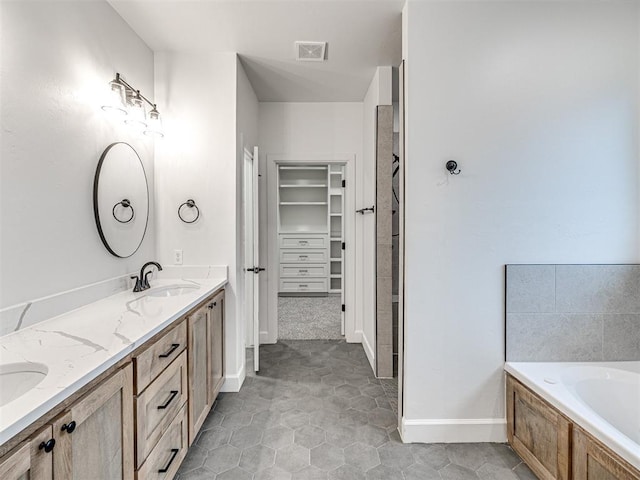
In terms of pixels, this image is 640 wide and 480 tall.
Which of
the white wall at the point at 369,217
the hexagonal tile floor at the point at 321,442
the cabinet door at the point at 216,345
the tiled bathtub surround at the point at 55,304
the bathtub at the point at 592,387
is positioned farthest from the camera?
the white wall at the point at 369,217

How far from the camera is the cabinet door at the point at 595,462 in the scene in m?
1.22

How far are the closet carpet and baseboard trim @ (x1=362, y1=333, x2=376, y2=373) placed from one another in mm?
444

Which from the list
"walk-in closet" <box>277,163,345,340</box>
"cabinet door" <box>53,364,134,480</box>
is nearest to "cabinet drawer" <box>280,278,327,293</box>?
"walk-in closet" <box>277,163,345,340</box>

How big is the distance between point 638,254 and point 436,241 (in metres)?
1.22

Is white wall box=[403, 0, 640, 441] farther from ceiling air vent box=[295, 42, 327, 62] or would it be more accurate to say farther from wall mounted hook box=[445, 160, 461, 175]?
ceiling air vent box=[295, 42, 327, 62]

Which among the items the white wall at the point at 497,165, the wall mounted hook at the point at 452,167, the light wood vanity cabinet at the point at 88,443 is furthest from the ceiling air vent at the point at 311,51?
the light wood vanity cabinet at the point at 88,443

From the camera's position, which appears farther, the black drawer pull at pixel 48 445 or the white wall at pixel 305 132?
the white wall at pixel 305 132

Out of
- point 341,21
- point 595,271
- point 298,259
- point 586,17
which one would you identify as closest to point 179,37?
point 341,21

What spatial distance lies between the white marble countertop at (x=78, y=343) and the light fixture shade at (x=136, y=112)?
1.15 meters

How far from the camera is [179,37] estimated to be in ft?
7.59

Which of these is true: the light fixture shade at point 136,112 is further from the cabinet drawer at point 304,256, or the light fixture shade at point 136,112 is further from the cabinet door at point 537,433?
the cabinet drawer at point 304,256

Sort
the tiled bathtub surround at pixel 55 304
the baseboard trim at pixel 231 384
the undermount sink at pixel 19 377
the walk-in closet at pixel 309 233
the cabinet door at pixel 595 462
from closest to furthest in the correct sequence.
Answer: the undermount sink at pixel 19 377
the cabinet door at pixel 595 462
the tiled bathtub surround at pixel 55 304
the baseboard trim at pixel 231 384
the walk-in closet at pixel 309 233

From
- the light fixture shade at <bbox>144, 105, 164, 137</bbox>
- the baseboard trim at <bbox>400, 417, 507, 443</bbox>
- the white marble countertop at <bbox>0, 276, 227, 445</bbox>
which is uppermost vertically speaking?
the light fixture shade at <bbox>144, 105, 164, 137</bbox>

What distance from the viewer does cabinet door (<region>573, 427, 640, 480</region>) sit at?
1221 mm
